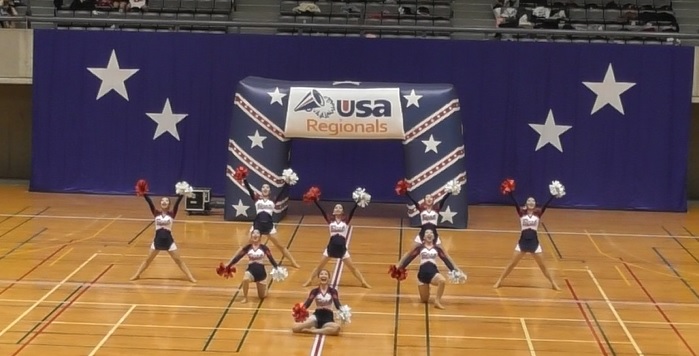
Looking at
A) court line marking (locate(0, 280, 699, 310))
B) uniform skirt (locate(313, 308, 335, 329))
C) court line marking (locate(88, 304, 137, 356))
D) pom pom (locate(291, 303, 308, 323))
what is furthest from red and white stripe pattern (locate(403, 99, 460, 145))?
pom pom (locate(291, 303, 308, 323))

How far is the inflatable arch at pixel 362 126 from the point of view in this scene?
66.4 feet

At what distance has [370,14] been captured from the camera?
81.2ft

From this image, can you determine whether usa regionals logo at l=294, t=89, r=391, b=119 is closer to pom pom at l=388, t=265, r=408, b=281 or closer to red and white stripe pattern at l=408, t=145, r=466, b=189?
red and white stripe pattern at l=408, t=145, r=466, b=189

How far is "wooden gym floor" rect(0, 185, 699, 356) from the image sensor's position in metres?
12.7

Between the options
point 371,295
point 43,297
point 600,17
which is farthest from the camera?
point 600,17


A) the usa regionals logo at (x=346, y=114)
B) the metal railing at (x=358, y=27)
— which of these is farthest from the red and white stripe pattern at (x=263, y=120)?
the metal railing at (x=358, y=27)

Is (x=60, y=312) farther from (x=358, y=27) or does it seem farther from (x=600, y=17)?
(x=600, y=17)

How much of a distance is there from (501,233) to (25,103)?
39.0ft

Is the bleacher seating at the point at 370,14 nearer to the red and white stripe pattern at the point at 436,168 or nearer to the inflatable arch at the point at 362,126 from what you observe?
the inflatable arch at the point at 362,126

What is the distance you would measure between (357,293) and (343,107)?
591 cm

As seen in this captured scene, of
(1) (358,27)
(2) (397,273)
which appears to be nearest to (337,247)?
(2) (397,273)

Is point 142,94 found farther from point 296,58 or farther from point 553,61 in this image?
point 553,61

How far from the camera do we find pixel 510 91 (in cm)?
2303

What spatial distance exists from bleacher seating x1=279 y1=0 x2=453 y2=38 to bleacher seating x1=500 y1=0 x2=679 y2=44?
181 cm
